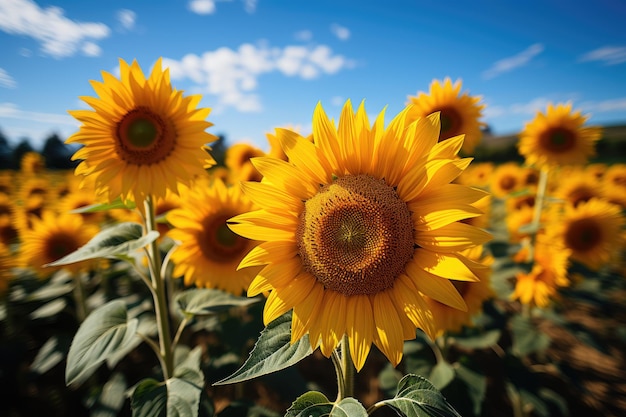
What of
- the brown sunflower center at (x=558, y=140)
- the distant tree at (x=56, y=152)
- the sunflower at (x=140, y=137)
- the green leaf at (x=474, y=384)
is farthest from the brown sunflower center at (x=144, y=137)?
the distant tree at (x=56, y=152)

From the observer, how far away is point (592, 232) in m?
4.06

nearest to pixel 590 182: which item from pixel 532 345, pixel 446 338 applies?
pixel 532 345

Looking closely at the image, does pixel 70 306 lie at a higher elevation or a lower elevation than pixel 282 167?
lower

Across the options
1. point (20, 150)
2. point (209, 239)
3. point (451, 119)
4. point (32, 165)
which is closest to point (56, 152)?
point (20, 150)

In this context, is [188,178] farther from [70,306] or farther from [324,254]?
[70,306]

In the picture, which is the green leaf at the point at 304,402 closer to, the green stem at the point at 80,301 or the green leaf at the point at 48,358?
the green leaf at the point at 48,358

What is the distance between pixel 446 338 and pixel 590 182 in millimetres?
3935

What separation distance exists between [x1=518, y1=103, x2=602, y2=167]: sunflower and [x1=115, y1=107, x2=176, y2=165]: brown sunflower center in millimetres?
4279

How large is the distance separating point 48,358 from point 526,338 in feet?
16.1

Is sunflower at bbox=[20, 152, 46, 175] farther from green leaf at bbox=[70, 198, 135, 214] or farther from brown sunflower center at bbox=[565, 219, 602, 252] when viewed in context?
brown sunflower center at bbox=[565, 219, 602, 252]

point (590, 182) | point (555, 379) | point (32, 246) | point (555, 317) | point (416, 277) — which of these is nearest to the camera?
point (416, 277)

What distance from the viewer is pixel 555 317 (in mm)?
3699

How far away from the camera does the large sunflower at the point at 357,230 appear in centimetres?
140

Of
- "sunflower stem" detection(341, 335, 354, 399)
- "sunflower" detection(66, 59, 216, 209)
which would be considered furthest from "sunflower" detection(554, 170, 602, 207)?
"sunflower" detection(66, 59, 216, 209)
